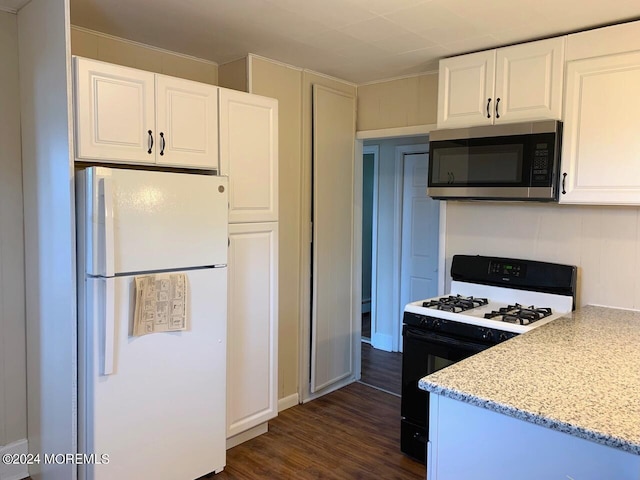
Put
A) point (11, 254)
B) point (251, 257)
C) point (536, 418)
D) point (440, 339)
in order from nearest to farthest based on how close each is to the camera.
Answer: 1. point (536, 418)
2. point (11, 254)
3. point (440, 339)
4. point (251, 257)

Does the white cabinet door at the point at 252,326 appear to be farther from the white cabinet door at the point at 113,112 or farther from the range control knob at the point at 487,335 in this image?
the range control knob at the point at 487,335

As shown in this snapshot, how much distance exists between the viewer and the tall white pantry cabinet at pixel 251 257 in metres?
2.75

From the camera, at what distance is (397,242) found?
15.6ft

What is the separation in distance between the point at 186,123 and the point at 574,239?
7.28 ft

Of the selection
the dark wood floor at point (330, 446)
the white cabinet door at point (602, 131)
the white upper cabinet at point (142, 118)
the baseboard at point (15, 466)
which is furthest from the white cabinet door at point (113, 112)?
the white cabinet door at point (602, 131)

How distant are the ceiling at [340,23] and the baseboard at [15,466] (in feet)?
7.43

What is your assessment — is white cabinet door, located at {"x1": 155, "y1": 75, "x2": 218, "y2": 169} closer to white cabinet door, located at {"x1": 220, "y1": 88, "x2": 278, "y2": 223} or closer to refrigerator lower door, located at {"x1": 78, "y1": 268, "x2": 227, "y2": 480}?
white cabinet door, located at {"x1": 220, "y1": 88, "x2": 278, "y2": 223}

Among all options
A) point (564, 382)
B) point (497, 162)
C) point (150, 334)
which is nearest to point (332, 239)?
point (497, 162)

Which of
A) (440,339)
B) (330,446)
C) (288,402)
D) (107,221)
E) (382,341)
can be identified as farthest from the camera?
(382,341)

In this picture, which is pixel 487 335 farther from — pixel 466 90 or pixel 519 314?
pixel 466 90

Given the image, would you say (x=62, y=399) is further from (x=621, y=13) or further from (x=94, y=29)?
(x=621, y=13)

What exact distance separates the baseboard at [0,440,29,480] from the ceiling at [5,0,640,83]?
2.26m

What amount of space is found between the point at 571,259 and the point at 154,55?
2.76 meters

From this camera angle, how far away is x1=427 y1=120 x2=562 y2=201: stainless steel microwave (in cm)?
255
